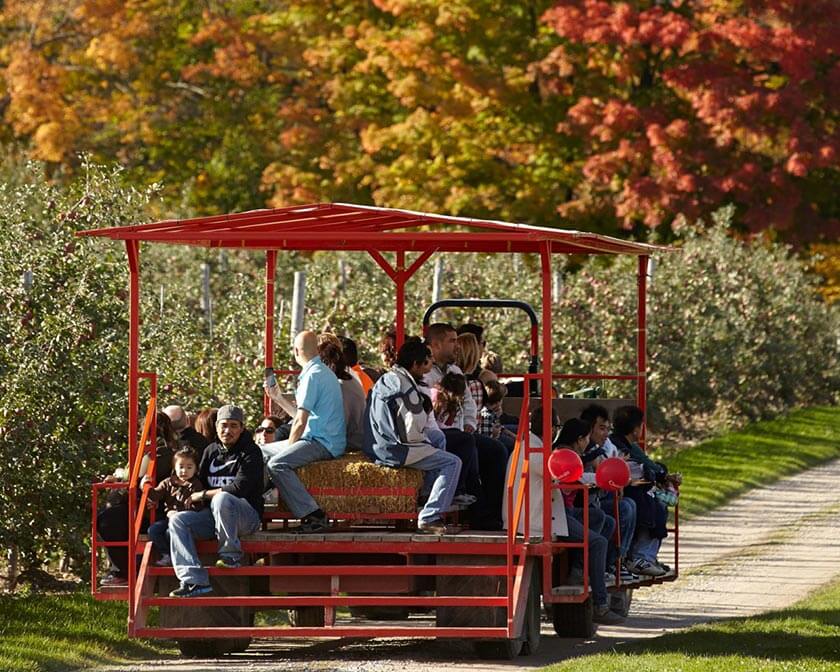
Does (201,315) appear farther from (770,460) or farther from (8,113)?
(8,113)

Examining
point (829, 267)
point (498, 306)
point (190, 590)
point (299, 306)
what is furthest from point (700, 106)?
point (190, 590)

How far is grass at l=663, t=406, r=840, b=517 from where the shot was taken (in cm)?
2109

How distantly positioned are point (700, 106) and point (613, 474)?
1870cm

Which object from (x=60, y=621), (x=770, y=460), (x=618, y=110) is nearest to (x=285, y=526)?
(x=60, y=621)

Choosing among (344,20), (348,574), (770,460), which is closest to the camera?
(348,574)

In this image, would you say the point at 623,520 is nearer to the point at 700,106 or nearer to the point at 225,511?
the point at 225,511

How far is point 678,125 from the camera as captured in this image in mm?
29828

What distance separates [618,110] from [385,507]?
1932 centimetres

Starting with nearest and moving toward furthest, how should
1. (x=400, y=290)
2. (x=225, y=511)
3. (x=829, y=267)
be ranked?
(x=225, y=511) < (x=400, y=290) < (x=829, y=267)

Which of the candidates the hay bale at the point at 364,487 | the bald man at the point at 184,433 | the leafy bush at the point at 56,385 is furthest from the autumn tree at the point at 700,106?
the hay bale at the point at 364,487

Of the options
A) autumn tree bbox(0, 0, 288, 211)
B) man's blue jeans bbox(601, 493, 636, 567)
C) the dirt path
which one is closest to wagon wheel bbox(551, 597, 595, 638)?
the dirt path

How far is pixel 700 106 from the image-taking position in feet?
97.5

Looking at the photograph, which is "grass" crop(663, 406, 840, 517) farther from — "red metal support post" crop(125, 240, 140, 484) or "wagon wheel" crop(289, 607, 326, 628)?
"red metal support post" crop(125, 240, 140, 484)

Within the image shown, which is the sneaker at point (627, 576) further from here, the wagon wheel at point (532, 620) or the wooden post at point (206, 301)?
the wooden post at point (206, 301)
